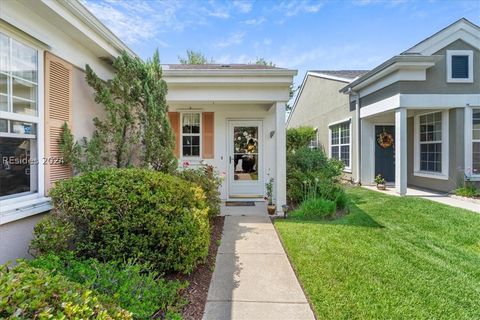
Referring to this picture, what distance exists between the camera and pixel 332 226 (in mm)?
5379

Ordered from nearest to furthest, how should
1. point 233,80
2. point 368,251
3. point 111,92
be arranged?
point 368,251 → point 111,92 → point 233,80

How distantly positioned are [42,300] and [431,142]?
11.4m

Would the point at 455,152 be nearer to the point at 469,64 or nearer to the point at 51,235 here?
the point at 469,64

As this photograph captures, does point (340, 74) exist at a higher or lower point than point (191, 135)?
higher

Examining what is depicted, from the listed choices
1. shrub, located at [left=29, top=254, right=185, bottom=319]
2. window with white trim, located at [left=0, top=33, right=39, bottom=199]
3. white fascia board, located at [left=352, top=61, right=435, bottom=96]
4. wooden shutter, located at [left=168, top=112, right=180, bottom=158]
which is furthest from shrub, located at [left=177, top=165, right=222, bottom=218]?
white fascia board, located at [left=352, top=61, right=435, bottom=96]

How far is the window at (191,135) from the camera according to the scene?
789cm

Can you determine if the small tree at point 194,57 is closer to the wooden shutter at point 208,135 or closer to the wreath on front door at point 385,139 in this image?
the wreath on front door at point 385,139

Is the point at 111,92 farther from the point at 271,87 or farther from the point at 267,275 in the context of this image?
the point at 267,275

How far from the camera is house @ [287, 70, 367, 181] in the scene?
11633 millimetres

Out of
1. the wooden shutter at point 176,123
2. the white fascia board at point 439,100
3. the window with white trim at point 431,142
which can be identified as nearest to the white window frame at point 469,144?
the white fascia board at point 439,100

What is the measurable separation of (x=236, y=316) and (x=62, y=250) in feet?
6.67

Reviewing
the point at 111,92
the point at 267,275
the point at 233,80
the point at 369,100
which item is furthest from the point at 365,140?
the point at 111,92

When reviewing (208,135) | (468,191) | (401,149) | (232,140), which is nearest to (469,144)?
(468,191)

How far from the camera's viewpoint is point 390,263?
3.68 m
